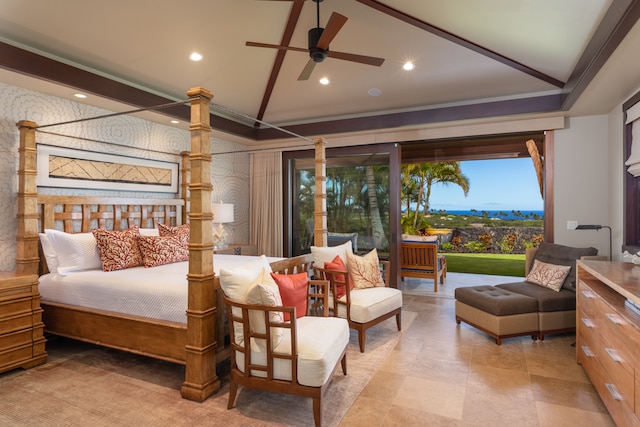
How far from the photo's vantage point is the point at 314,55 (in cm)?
312

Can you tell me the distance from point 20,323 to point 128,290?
3.19 feet

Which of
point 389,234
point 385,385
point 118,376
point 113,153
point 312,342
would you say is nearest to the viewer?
point 312,342

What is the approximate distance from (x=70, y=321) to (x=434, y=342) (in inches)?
135

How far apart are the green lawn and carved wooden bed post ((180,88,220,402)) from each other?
676cm

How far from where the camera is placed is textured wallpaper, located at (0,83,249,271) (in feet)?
11.4

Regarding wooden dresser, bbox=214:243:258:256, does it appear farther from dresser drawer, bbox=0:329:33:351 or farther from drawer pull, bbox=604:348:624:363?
drawer pull, bbox=604:348:624:363

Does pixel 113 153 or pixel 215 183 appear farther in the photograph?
pixel 215 183

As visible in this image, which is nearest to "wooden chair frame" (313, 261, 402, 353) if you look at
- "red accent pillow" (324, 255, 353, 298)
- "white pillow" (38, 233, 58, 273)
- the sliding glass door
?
"red accent pillow" (324, 255, 353, 298)

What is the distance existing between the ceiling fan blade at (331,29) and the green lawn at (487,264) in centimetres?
655

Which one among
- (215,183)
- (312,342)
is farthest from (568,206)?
(215,183)

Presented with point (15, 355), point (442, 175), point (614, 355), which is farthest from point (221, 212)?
point (442, 175)

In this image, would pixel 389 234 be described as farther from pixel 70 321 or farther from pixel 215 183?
pixel 70 321

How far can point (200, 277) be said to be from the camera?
255 cm

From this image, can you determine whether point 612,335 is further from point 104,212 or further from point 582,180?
point 104,212
